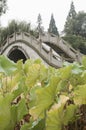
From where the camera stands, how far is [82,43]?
37750 mm

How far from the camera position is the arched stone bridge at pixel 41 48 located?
2027cm

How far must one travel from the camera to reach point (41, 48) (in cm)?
2141

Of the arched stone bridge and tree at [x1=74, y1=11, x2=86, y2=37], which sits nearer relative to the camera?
the arched stone bridge

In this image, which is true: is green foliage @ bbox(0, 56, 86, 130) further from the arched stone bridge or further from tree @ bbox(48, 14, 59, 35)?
tree @ bbox(48, 14, 59, 35)

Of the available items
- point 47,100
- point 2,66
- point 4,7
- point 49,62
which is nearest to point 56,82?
point 47,100

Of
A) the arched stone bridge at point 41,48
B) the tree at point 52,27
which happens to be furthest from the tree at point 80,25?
the arched stone bridge at point 41,48

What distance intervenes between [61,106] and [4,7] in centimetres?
2608

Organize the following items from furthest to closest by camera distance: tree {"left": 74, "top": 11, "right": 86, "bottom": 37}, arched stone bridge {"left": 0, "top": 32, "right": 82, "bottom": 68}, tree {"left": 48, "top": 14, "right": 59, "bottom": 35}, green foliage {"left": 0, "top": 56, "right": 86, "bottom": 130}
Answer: tree {"left": 48, "top": 14, "right": 59, "bottom": 35}, tree {"left": 74, "top": 11, "right": 86, "bottom": 37}, arched stone bridge {"left": 0, "top": 32, "right": 82, "bottom": 68}, green foliage {"left": 0, "top": 56, "right": 86, "bottom": 130}

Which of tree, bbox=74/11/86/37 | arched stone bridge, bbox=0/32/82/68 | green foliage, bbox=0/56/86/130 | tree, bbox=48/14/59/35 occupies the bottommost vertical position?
green foliage, bbox=0/56/86/130

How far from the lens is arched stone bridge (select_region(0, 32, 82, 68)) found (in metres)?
20.3

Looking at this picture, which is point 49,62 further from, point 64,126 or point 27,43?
point 64,126

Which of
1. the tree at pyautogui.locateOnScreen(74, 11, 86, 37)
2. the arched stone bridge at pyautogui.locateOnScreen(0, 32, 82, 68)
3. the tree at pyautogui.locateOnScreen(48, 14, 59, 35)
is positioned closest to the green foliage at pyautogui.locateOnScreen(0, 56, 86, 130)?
the arched stone bridge at pyautogui.locateOnScreen(0, 32, 82, 68)

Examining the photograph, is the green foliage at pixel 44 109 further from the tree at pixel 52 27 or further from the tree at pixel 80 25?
the tree at pixel 52 27

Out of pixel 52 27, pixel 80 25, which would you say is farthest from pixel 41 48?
pixel 52 27
